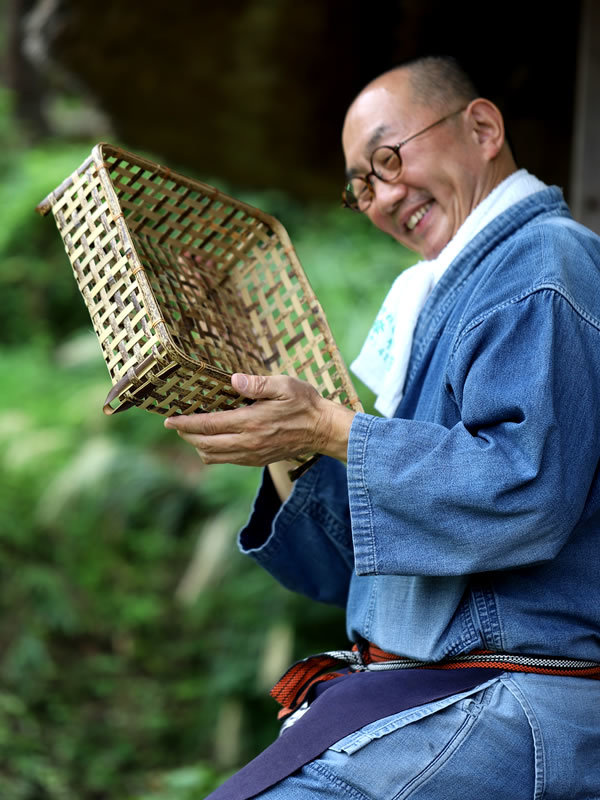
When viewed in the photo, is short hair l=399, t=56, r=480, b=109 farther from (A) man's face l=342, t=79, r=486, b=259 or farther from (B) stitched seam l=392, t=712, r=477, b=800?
(B) stitched seam l=392, t=712, r=477, b=800

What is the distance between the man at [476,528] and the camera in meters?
1.18

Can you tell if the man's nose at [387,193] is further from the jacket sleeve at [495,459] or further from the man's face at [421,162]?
the jacket sleeve at [495,459]

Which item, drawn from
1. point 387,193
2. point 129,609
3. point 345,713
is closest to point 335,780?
point 345,713

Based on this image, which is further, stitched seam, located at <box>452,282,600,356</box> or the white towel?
the white towel

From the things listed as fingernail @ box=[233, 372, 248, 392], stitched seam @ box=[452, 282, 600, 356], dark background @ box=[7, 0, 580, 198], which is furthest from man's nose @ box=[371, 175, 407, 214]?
dark background @ box=[7, 0, 580, 198]

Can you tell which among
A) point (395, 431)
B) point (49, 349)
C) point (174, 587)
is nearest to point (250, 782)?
point (395, 431)

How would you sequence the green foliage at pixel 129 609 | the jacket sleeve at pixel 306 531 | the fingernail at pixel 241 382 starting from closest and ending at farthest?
the fingernail at pixel 241 382 < the jacket sleeve at pixel 306 531 < the green foliage at pixel 129 609

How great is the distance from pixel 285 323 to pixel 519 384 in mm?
620

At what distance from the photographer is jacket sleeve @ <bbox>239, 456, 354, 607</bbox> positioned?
169 centimetres

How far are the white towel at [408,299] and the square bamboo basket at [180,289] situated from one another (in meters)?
0.07

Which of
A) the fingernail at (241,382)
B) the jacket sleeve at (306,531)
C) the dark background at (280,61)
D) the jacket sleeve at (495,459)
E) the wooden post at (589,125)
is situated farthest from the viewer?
the dark background at (280,61)

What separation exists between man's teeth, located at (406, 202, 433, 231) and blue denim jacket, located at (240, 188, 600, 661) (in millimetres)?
151

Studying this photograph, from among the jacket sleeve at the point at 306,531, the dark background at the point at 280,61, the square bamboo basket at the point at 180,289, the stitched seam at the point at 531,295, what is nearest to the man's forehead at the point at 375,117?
the square bamboo basket at the point at 180,289

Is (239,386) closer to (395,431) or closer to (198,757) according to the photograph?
(395,431)
